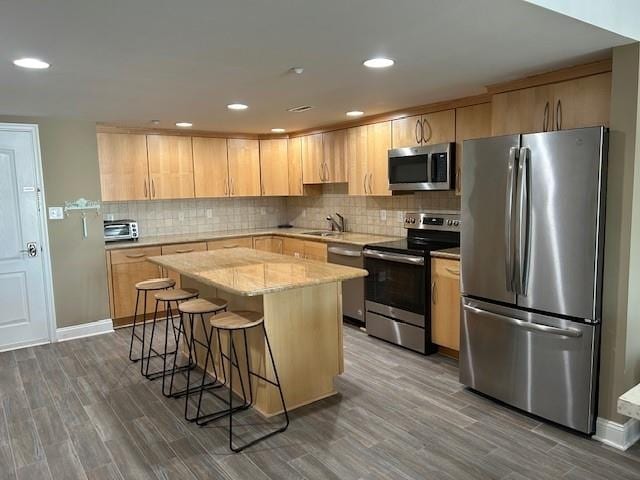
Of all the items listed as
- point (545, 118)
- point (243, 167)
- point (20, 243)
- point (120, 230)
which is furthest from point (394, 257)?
point (20, 243)

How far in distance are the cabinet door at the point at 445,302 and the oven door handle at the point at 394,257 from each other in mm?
Answer: 138

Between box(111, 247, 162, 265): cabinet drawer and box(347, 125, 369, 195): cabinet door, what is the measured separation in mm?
2398

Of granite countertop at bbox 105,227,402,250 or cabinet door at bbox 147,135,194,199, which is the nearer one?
granite countertop at bbox 105,227,402,250

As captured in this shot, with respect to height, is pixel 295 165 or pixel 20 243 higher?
pixel 295 165

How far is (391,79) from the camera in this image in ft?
10.5

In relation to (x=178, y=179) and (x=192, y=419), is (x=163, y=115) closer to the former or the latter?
(x=178, y=179)

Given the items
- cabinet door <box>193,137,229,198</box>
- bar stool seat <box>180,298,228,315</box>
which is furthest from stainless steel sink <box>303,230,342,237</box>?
bar stool seat <box>180,298,228,315</box>

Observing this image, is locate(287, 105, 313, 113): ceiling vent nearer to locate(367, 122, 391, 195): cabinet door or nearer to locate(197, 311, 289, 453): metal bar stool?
locate(367, 122, 391, 195): cabinet door

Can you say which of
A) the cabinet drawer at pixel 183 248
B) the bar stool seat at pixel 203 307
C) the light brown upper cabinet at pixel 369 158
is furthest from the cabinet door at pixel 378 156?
the bar stool seat at pixel 203 307

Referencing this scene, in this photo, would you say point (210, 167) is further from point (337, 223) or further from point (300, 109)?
point (300, 109)

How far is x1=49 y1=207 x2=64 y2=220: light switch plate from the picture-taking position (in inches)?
182

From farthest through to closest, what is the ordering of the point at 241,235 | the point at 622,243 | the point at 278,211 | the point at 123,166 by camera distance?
the point at 278,211
the point at 241,235
the point at 123,166
the point at 622,243

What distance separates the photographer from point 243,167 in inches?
244

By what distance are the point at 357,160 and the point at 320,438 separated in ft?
10.5
